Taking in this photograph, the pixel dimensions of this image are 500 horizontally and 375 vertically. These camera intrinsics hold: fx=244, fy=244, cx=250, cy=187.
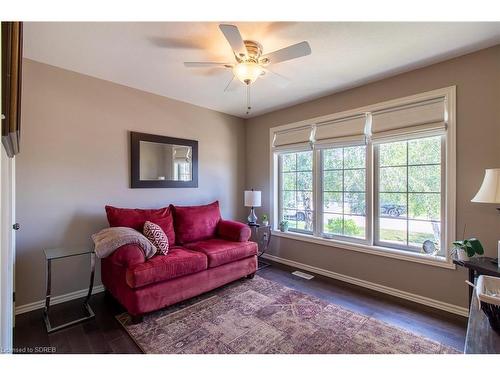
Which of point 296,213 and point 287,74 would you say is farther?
point 296,213

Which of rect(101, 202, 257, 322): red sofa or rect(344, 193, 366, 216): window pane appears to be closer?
rect(101, 202, 257, 322): red sofa

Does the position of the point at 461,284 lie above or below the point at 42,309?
above

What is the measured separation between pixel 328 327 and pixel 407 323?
29.0 inches

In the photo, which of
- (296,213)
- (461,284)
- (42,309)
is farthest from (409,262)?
(42,309)

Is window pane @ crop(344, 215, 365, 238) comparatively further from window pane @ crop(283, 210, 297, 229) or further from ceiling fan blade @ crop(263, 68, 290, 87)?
ceiling fan blade @ crop(263, 68, 290, 87)

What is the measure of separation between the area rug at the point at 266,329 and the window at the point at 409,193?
109 centimetres

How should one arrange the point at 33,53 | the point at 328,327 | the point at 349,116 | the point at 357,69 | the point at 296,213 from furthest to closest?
1. the point at 296,213
2. the point at 349,116
3. the point at 357,69
4. the point at 33,53
5. the point at 328,327

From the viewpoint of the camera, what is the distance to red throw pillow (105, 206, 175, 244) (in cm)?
268

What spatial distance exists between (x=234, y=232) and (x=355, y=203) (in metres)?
1.63

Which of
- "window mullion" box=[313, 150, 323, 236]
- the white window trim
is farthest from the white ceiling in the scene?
"window mullion" box=[313, 150, 323, 236]

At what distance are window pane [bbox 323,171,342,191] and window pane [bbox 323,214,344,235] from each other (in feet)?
1.27

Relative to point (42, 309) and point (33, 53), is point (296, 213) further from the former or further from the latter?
point (33, 53)

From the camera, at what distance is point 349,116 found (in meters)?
3.13

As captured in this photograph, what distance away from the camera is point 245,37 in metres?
2.03
